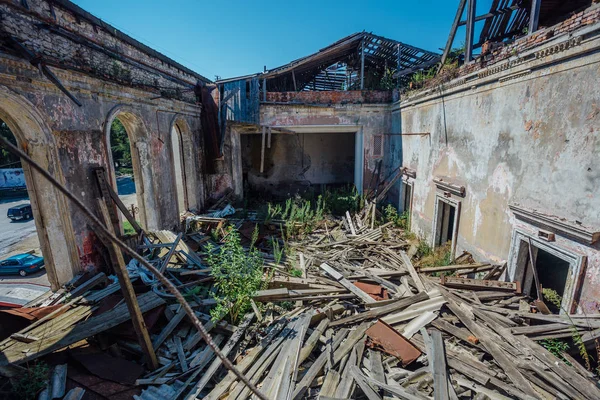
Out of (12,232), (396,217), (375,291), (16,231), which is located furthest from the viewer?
(16,231)

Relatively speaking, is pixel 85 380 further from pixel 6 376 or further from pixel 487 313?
pixel 487 313

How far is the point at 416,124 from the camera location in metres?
9.92

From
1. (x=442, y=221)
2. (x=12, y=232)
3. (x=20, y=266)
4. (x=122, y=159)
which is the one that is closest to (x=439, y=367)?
(x=442, y=221)

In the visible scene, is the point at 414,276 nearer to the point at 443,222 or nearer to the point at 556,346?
the point at 556,346

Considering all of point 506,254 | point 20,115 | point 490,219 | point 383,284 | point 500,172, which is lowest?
point 383,284

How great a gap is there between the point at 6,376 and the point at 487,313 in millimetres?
7317

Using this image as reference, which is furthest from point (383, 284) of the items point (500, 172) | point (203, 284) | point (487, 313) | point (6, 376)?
point (6, 376)

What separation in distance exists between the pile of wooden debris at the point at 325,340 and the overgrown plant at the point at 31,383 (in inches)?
4.9

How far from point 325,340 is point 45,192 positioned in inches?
244

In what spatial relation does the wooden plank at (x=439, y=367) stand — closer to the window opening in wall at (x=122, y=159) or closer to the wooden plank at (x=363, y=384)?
the wooden plank at (x=363, y=384)

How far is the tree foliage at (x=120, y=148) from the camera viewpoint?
1224 inches

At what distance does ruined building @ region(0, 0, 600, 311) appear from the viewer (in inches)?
169

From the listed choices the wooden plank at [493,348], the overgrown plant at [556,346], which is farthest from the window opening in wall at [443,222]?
the overgrown plant at [556,346]

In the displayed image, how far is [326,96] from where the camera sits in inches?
486
